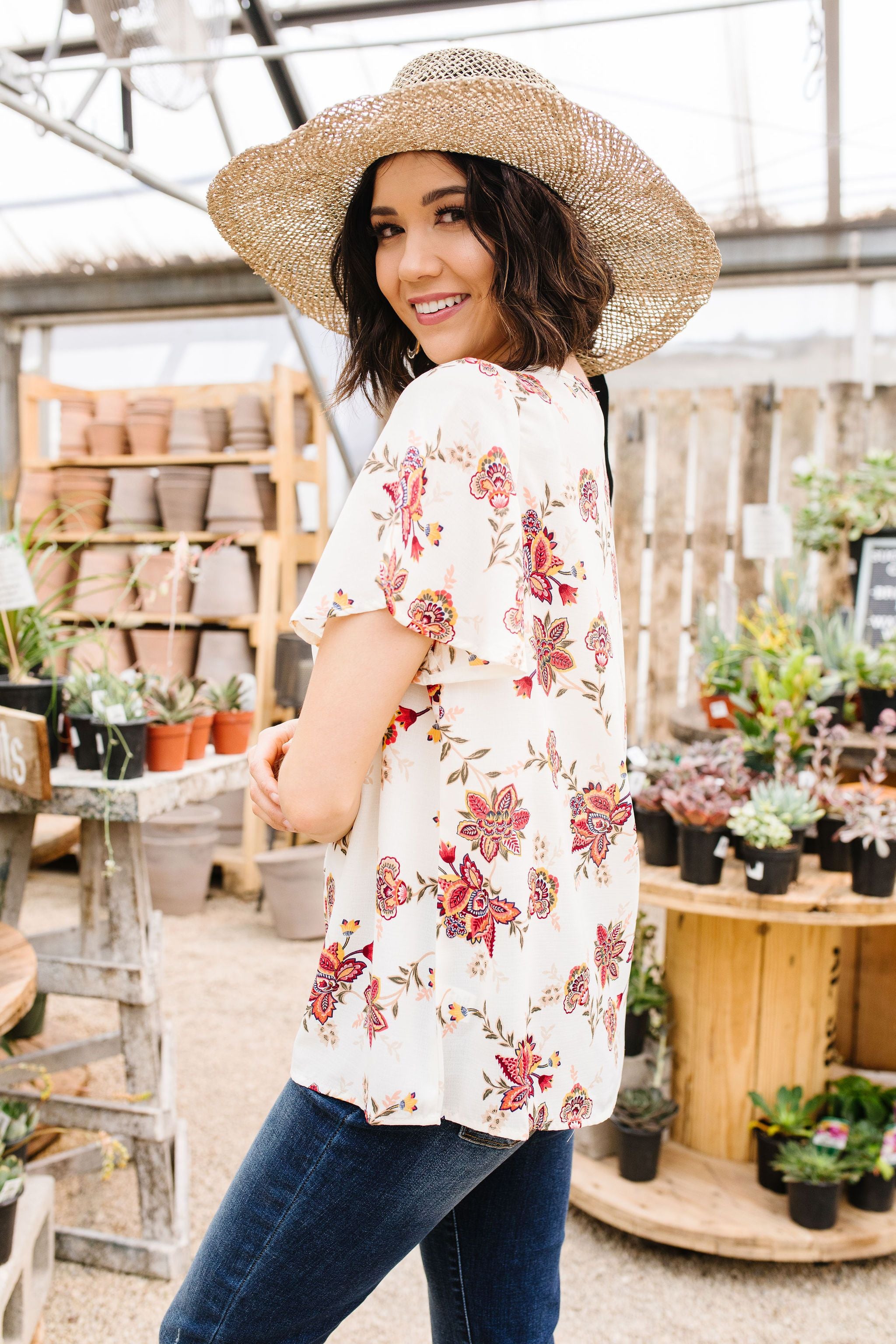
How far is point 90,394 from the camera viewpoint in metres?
4.89

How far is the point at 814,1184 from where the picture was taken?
6.29 feet

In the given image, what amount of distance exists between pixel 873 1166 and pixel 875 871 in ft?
1.85

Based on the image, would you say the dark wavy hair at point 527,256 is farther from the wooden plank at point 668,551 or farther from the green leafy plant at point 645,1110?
the wooden plank at point 668,551

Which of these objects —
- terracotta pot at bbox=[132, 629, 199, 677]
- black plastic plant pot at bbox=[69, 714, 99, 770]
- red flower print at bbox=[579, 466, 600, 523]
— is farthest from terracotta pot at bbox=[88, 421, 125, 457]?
red flower print at bbox=[579, 466, 600, 523]

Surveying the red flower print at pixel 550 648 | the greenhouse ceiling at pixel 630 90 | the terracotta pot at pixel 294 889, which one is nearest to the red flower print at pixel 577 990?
the red flower print at pixel 550 648

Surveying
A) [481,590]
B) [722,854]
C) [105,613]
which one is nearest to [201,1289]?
[481,590]

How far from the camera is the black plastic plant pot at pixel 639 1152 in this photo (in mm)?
2041

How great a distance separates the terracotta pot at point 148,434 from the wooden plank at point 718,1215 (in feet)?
11.7

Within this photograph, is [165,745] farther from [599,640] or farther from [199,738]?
[599,640]

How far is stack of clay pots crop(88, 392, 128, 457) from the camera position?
4.74m

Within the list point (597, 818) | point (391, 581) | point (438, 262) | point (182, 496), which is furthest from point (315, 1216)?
point (182, 496)

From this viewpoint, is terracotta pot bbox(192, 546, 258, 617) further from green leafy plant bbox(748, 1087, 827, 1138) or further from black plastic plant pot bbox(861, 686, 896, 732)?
green leafy plant bbox(748, 1087, 827, 1138)

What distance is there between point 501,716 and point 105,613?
4.10 metres

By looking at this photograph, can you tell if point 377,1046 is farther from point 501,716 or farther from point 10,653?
point 10,653
